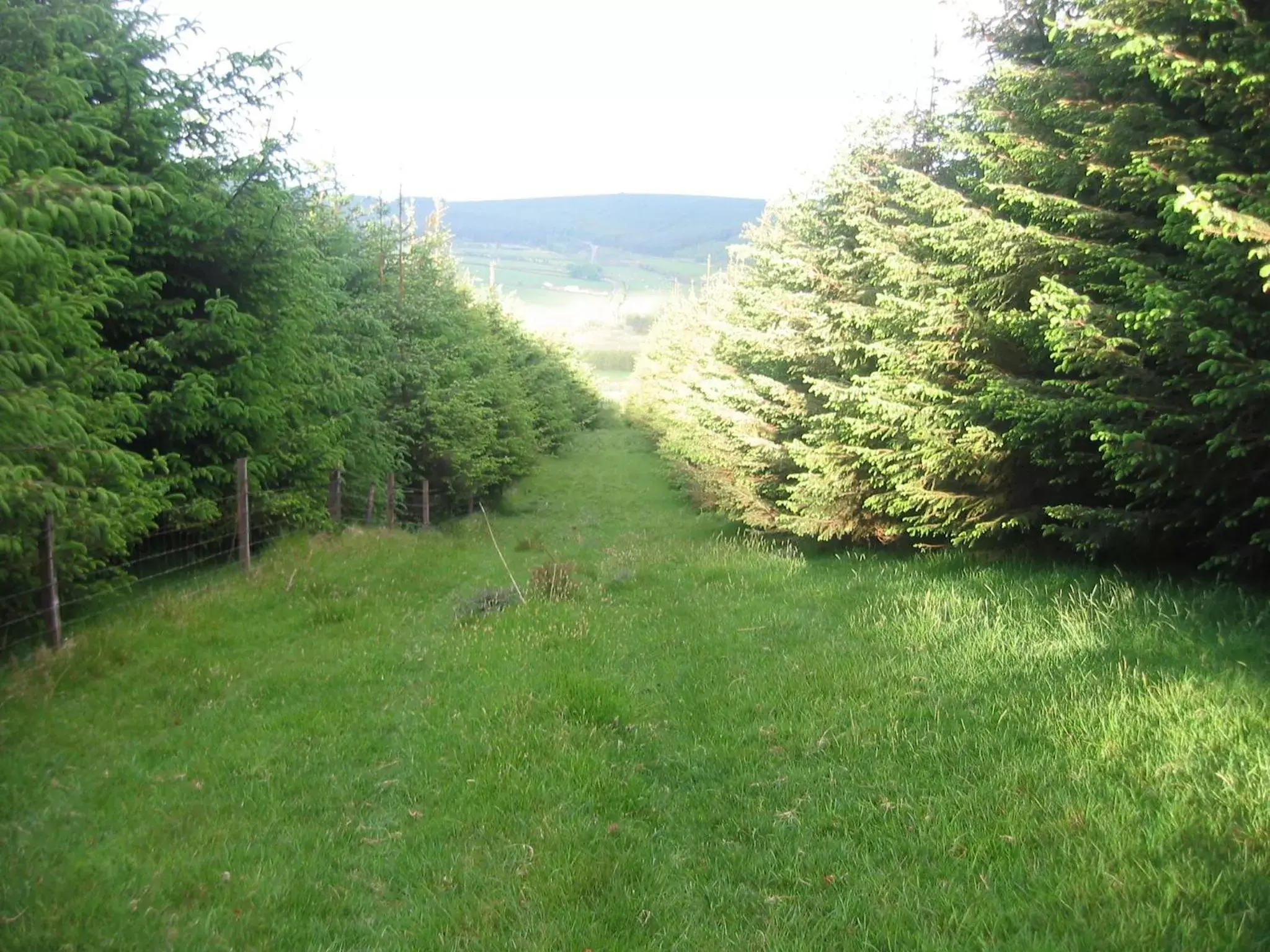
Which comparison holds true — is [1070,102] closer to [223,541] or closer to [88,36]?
[88,36]

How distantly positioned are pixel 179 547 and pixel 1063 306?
12.0m

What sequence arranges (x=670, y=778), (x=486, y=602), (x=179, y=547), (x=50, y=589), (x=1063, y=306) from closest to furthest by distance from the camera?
(x=670, y=778)
(x=1063, y=306)
(x=50, y=589)
(x=486, y=602)
(x=179, y=547)

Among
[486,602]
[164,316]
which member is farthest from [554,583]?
[164,316]

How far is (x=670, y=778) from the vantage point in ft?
18.7

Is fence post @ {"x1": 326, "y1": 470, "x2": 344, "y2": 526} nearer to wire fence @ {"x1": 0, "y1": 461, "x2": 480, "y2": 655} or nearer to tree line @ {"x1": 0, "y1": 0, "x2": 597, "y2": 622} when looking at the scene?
wire fence @ {"x1": 0, "y1": 461, "x2": 480, "y2": 655}

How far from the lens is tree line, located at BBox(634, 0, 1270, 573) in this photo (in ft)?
20.5

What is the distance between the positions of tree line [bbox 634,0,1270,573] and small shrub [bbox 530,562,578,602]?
4121mm

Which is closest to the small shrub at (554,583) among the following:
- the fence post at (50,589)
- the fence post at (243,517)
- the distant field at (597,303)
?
the fence post at (243,517)

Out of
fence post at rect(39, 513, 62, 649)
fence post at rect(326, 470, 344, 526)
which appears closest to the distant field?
fence post at rect(326, 470, 344, 526)

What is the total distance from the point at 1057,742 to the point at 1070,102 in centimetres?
637

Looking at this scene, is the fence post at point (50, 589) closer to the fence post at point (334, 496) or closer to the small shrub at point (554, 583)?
the small shrub at point (554, 583)

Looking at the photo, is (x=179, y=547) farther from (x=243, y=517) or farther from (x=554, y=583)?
(x=554, y=583)

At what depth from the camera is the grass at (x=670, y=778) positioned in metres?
3.84

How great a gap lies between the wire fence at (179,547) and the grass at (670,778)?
57 cm
